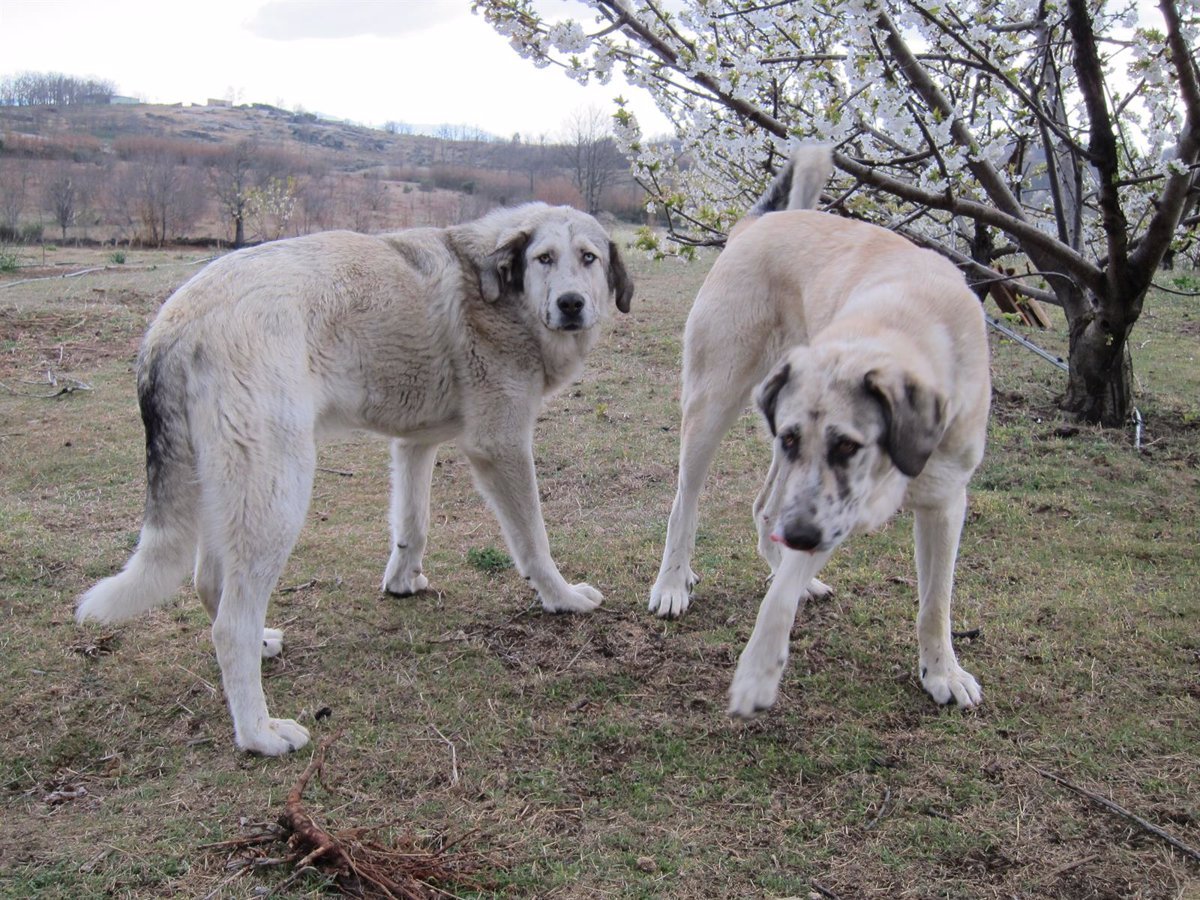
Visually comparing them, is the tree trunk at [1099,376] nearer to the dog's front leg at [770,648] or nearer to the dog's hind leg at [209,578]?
the dog's front leg at [770,648]

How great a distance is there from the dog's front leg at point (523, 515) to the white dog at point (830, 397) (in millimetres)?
422

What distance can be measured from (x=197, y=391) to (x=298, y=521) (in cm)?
55

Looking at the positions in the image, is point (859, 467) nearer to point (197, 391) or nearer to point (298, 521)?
point (298, 521)

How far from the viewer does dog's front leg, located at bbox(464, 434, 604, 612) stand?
4.11 m

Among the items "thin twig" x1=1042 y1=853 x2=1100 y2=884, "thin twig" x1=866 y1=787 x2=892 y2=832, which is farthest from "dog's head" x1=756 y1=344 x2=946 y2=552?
"thin twig" x1=1042 y1=853 x2=1100 y2=884

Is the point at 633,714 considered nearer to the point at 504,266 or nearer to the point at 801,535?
the point at 801,535

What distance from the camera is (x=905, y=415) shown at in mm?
2678

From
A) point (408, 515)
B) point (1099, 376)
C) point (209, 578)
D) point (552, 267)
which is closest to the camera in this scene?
point (209, 578)

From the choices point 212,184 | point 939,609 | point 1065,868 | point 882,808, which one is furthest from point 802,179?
point 212,184

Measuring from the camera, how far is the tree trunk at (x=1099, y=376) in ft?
22.2

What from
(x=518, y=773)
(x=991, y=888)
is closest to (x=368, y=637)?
(x=518, y=773)

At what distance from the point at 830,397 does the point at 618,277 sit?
2021 millimetres

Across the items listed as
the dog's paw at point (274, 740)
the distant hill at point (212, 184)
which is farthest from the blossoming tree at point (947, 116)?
the distant hill at point (212, 184)

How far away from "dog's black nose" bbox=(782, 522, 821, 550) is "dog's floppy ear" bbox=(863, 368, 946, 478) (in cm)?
32
